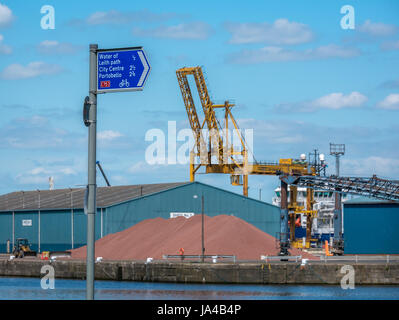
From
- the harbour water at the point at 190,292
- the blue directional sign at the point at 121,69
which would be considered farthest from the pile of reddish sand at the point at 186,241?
the blue directional sign at the point at 121,69

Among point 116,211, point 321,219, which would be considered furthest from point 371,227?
point 321,219

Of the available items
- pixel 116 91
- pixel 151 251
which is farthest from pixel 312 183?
pixel 116 91

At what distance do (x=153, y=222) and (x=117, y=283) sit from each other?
18934 mm

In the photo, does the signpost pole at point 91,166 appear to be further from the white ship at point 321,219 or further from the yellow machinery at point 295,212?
the white ship at point 321,219

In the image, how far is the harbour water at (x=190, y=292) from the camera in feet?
130

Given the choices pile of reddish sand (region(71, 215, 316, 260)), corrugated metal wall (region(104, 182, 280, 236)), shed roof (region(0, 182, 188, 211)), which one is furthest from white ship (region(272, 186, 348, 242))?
pile of reddish sand (region(71, 215, 316, 260))

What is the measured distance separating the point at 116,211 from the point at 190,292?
29.2 m

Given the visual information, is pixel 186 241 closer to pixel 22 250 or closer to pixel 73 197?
pixel 22 250

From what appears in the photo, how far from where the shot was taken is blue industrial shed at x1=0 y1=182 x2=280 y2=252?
7181 cm

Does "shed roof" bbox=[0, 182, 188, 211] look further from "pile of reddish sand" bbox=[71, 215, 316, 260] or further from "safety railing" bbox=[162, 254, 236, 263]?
"safety railing" bbox=[162, 254, 236, 263]

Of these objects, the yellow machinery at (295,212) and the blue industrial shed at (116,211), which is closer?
the blue industrial shed at (116,211)

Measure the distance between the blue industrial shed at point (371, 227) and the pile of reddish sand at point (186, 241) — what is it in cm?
423
